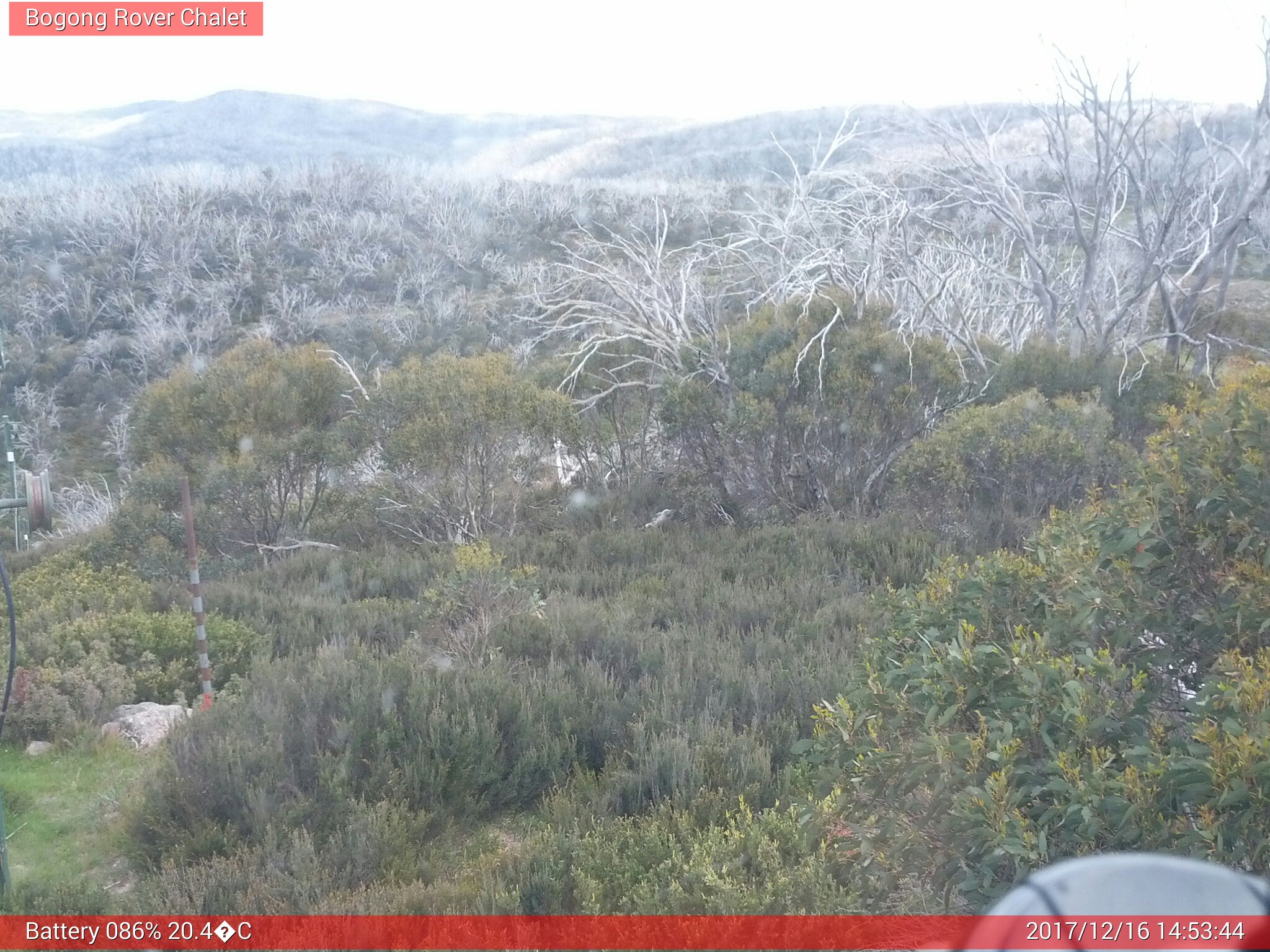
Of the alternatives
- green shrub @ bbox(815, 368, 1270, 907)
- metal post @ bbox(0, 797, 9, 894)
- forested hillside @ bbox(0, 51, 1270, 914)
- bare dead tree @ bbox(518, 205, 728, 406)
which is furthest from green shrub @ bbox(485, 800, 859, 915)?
bare dead tree @ bbox(518, 205, 728, 406)

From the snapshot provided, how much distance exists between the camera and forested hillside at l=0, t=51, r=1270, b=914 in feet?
8.02

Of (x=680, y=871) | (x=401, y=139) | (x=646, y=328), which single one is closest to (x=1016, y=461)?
(x=646, y=328)

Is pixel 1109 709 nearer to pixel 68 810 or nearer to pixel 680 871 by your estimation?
pixel 680 871

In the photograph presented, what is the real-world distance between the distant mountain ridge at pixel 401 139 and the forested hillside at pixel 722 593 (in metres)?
13.2

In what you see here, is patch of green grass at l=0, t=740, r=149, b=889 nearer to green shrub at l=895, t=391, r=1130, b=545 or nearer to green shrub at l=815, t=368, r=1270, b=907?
green shrub at l=815, t=368, r=1270, b=907

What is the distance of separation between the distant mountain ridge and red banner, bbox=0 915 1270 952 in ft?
65.3

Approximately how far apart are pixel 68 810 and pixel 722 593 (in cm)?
403

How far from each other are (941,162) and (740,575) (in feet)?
24.5

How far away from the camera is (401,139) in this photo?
4028 centimetres

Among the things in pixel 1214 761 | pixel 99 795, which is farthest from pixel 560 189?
pixel 1214 761

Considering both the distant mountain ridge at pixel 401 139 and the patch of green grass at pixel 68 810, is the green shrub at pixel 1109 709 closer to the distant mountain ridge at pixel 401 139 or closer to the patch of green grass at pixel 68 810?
the patch of green grass at pixel 68 810

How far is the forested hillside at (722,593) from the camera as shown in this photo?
8.02 ft

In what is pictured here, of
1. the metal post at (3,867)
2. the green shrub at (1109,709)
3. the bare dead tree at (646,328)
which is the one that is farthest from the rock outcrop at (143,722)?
the bare dead tree at (646,328)

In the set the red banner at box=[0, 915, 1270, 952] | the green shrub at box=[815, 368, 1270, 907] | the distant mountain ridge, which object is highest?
the distant mountain ridge
